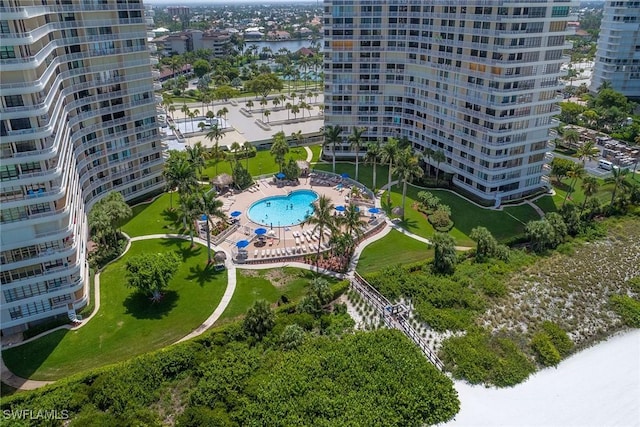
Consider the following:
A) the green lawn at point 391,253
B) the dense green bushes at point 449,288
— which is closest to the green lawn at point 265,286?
the green lawn at point 391,253

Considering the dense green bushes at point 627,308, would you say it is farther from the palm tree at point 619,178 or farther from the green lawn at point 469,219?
the palm tree at point 619,178

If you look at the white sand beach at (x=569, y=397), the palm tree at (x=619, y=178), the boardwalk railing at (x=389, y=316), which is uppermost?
the palm tree at (x=619, y=178)

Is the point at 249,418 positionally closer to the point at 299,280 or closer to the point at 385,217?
the point at 299,280

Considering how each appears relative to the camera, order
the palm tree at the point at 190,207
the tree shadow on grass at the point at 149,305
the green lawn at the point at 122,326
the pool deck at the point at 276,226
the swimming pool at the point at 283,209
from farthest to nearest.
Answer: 1. the swimming pool at the point at 283,209
2. the pool deck at the point at 276,226
3. the palm tree at the point at 190,207
4. the tree shadow on grass at the point at 149,305
5. the green lawn at the point at 122,326

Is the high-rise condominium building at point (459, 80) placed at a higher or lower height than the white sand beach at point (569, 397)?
higher

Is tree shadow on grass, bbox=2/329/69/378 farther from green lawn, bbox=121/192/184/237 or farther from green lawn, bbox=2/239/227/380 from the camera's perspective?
green lawn, bbox=121/192/184/237

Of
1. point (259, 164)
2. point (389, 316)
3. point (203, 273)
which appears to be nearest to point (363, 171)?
point (259, 164)

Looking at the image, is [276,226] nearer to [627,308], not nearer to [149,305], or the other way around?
[149,305]
